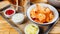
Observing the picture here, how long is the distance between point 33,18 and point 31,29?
0.23 ft

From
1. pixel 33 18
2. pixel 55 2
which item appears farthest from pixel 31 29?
pixel 55 2

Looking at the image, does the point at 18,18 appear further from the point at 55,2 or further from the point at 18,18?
the point at 55,2

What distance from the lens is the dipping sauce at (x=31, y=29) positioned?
32.0 inches

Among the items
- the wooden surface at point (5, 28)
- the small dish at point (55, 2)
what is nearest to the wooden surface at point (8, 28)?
the wooden surface at point (5, 28)

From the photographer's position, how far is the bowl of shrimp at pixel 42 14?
0.85 metres

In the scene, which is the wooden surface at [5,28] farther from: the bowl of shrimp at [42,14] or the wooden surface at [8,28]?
the bowl of shrimp at [42,14]

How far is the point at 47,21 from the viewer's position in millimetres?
858

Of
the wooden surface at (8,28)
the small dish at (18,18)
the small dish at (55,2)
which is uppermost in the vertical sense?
the small dish at (55,2)

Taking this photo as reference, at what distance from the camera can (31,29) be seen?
82 cm

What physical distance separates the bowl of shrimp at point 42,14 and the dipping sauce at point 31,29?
3 cm

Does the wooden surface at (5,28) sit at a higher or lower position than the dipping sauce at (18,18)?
lower

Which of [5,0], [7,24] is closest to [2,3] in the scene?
[5,0]

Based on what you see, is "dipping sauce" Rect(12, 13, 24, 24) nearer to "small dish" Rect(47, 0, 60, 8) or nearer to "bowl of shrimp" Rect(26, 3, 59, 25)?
"bowl of shrimp" Rect(26, 3, 59, 25)

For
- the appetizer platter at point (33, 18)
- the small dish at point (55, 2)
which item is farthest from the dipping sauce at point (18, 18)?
the small dish at point (55, 2)
